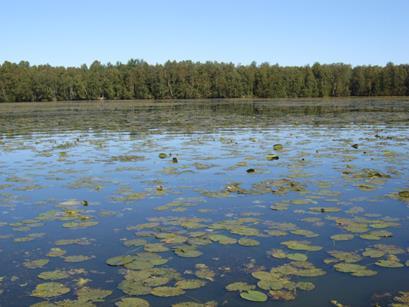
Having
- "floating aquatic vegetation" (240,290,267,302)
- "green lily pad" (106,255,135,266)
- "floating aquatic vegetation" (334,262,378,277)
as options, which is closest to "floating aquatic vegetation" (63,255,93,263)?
"green lily pad" (106,255,135,266)

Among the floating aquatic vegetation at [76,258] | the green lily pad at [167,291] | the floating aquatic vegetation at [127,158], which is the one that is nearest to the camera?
the green lily pad at [167,291]

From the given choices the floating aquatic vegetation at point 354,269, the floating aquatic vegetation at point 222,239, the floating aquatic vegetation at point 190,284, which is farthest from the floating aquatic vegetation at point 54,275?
the floating aquatic vegetation at point 354,269

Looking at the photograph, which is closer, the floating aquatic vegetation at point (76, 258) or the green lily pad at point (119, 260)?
the green lily pad at point (119, 260)

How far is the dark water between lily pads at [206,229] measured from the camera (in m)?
4.58

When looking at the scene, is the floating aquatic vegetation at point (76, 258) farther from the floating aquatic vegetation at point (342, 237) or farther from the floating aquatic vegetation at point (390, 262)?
the floating aquatic vegetation at point (390, 262)

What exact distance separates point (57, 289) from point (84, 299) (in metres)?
0.41

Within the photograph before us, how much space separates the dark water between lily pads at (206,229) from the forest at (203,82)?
87119 millimetres

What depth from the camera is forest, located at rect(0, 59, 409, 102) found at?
306ft

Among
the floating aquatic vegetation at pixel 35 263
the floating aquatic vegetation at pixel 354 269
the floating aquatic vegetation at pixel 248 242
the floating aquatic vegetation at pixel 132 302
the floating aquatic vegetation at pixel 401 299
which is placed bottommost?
the floating aquatic vegetation at pixel 401 299

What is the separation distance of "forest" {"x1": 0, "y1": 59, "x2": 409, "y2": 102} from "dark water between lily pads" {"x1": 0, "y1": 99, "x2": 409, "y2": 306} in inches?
3430

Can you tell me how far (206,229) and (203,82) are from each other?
3834 inches

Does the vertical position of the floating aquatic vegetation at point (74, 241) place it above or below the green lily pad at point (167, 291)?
above

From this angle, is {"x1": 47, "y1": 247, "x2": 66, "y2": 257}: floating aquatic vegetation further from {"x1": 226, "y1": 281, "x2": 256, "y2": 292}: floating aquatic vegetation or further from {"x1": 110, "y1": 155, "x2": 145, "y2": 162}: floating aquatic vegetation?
{"x1": 110, "y1": 155, "x2": 145, "y2": 162}: floating aquatic vegetation

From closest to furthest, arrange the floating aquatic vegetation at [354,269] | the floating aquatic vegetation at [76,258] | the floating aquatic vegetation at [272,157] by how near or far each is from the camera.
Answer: the floating aquatic vegetation at [354,269], the floating aquatic vegetation at [76,258], the floating aquatic vegetation at [272,157]
